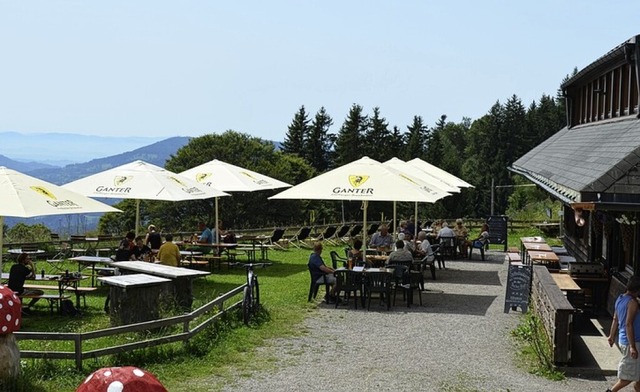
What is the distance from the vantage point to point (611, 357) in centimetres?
1112

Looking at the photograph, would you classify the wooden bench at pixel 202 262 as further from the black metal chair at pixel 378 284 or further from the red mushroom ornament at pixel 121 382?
the red mushroom ornament at pixel 121 382

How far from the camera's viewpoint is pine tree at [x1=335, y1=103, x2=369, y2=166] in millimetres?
78438

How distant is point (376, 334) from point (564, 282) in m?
3.76

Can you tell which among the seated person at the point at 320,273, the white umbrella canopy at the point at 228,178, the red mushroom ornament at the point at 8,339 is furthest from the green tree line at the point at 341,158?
the red mushroom ornament at the point at 8,339

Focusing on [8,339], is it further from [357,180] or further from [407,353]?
[357,180]

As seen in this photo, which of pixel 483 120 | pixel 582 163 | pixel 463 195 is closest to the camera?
pixel 582 163

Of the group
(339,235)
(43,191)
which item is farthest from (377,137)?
(43,191)

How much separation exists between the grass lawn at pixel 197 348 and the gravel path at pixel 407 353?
30 centimetres

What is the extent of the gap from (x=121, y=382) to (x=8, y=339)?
644cm

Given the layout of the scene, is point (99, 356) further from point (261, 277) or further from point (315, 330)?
point (261, 277)

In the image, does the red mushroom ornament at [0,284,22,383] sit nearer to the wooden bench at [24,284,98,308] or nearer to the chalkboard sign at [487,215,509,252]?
the wooden bench at [24,284,98,308]

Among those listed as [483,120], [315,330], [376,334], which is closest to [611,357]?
[376,334]

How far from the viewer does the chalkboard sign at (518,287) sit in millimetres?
14633

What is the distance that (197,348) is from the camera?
35.8 feet
